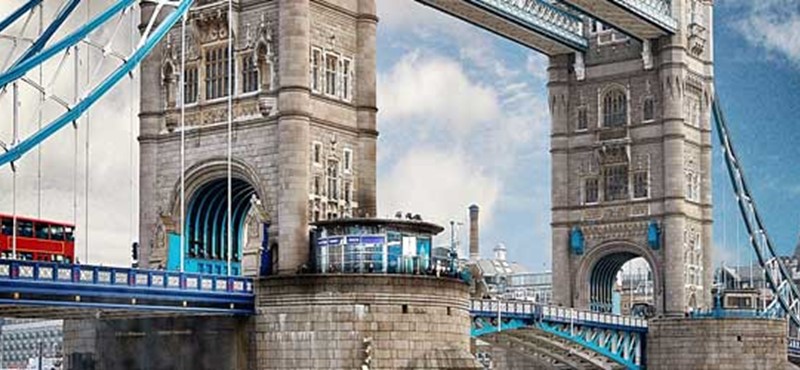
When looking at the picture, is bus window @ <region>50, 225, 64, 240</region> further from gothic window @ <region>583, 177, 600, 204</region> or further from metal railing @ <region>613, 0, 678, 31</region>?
gothic window @ <region>583, 177, 600, 204</region>

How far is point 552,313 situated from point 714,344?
491 inches

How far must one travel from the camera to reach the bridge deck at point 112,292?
4803cm

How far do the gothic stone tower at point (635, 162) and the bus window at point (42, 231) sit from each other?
4074 cm

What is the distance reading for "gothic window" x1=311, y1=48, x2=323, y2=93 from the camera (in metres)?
61.7

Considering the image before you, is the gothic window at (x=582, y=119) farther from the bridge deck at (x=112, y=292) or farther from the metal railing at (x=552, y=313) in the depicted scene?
the bridge deck at (x=112, y=292)

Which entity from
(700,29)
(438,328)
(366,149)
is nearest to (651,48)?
(700,29)

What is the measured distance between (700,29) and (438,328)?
39.5m

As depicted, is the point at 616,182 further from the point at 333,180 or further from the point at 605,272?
the point at 333,180

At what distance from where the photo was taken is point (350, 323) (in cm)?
5638

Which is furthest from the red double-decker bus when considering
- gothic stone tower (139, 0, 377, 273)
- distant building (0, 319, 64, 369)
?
distant building (0, 319, 64, 369)

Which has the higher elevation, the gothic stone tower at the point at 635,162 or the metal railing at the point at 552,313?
the gothic stone tower at the point at 635,162

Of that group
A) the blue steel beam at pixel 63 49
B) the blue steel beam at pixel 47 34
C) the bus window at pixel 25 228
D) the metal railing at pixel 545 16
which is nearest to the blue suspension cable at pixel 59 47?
the blue steel beam at pixel 63 49

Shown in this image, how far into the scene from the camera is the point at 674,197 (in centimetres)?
8662

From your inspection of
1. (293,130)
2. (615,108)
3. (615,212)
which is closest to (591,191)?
(615,212)
